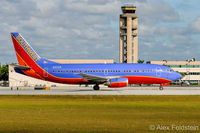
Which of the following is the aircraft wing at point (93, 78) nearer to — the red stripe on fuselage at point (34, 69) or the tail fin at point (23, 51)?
the red stripe on fuselage at point (34, 69)

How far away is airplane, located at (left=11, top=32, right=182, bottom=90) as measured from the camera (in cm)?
5766

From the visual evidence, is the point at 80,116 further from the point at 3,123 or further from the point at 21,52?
the point at 21,52

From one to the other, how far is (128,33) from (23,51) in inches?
3288

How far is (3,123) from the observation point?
20.2m

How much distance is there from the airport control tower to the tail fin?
81.7 meters

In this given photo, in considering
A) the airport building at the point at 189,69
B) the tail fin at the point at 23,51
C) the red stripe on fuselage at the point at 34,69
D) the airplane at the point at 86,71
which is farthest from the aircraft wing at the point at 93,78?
the airport building at the point at 189,69

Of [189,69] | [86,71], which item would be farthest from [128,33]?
[86,71]

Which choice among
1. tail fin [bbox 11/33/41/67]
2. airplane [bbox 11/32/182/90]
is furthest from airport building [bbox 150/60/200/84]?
tail fin [bbox 11/33/41/67]

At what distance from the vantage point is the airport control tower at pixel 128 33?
138 meters

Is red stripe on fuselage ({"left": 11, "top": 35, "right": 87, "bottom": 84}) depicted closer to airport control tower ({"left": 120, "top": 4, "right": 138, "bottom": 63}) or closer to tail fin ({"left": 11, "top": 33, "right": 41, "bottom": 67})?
tail fin ({"left": 11, "top": 33, "right": 41, "bottom": 67})

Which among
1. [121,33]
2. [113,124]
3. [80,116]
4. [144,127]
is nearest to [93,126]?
[113,124]

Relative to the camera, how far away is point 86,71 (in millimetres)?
59406

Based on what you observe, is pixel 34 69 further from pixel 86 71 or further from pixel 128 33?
pixel 128 33

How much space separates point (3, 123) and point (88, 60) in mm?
87863
